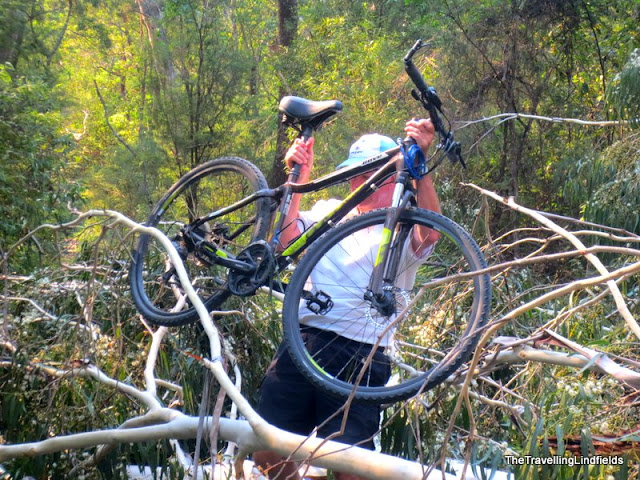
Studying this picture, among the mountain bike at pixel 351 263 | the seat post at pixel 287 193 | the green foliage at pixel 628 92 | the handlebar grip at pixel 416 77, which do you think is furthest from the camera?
the green foliage at pixel 628 92

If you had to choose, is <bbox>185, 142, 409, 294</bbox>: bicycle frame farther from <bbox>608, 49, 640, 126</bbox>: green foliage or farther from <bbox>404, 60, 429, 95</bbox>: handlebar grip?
<bbox>608, 49, 640, 126</bbox>: green foliage

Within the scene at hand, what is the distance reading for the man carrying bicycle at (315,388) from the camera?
2.69m

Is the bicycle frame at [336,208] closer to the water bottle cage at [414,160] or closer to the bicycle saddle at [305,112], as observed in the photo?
the water bottle cage at [414,160]

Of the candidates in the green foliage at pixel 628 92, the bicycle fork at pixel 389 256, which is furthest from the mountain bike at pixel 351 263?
the green foliage at pixel 628 92

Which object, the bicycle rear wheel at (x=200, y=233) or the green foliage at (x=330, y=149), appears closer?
the bicycle rear wheel at (x=200, y=233)

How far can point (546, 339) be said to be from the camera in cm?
240

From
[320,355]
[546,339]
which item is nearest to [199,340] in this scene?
[320,355]

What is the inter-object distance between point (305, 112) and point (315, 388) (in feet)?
3.73

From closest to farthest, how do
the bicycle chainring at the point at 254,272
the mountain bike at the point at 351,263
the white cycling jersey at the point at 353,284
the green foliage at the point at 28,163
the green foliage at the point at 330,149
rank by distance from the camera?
the mountain bike at the point at 351,263
the white cycling jersey at the point at 353,284
the bicycle chainring at the point at 254,272
the green foliage at the point at 330,149
the green foliage at the point at 28,163

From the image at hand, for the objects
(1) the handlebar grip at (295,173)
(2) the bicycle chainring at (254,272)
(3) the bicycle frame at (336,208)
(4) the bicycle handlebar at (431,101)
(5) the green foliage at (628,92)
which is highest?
(5) the green foliage at (628,92)

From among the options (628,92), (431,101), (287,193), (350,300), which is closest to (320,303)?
(350,300)

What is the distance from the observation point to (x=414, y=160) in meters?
2.71

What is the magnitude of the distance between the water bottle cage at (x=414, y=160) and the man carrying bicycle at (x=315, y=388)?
3 centimetres

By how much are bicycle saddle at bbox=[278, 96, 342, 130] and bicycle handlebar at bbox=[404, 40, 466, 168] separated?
0.46m
